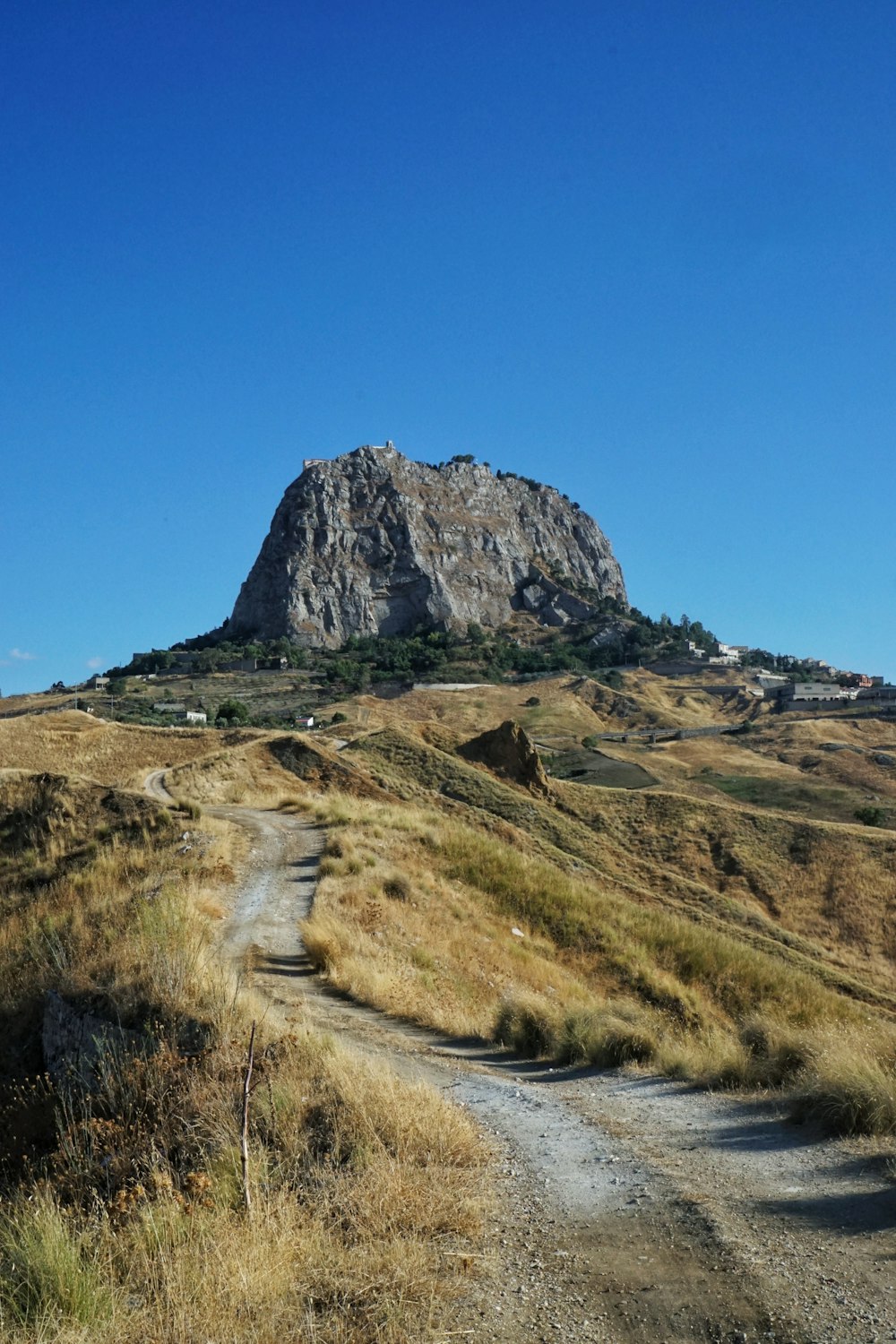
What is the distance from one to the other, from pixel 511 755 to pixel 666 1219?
1591 inches

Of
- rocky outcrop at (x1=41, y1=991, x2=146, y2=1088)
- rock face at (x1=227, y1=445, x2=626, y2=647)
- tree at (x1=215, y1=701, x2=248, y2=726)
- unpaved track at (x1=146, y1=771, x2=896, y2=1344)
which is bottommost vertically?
unpaved track at (x1=146, y1=771, x2=896, y2=1344)

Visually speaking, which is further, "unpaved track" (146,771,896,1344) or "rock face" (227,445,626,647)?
"rock face" (227,445,626,647)

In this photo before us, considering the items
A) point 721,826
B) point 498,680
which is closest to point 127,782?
point 721,826

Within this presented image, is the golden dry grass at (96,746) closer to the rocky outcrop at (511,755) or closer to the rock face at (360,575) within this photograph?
the rocky outcrop at (511,755)

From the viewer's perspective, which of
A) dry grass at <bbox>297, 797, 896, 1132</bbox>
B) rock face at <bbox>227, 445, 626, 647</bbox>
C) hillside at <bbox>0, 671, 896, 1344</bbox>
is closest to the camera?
hillside at <bbox>0, 671, 896, 1344</bbox>

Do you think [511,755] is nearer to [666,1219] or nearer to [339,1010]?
[339,1010]

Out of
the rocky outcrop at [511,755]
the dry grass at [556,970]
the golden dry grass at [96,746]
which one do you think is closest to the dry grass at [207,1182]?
the dry grass at [556,970]

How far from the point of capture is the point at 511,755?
46156 mm

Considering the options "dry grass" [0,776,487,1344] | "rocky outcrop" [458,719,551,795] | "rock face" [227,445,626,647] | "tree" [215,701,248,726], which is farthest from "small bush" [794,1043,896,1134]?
"rock face" [227,445,626,647]

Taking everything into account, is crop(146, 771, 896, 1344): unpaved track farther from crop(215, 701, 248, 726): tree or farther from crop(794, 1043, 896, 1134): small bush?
crop(215, 701, 248, 726): tree

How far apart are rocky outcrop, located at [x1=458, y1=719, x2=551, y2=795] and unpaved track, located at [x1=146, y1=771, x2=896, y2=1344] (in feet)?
117

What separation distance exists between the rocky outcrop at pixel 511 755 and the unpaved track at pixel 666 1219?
3551 cm

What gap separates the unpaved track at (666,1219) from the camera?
4707mm

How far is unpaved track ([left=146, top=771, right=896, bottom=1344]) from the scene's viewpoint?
471cm
